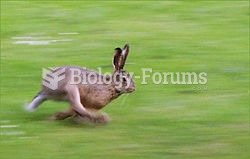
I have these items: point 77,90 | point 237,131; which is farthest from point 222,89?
point 77,90

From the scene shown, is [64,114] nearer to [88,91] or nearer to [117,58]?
[88,91]

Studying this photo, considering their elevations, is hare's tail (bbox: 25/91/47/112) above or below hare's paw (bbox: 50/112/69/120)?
above

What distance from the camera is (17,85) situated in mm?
8227

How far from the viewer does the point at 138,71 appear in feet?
29.1

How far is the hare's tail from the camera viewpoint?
7224 mm

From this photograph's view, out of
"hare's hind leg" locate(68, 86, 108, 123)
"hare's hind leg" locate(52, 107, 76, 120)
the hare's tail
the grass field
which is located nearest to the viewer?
→ the grass field

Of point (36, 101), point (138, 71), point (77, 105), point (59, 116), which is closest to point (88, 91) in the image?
point (77, 105)

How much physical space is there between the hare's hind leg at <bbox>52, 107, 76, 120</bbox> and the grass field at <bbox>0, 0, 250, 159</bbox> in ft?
0.19

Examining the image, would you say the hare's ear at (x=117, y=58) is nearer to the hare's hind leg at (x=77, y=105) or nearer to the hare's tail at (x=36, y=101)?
the hare's hind leg at (x=77, y=105)

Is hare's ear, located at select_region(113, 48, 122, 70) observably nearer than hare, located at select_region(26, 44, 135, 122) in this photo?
No

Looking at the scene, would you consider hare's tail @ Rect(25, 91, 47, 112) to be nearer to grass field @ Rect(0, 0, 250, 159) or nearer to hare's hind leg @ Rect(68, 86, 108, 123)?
grass field @ Rect(0, 0, 250, 159)

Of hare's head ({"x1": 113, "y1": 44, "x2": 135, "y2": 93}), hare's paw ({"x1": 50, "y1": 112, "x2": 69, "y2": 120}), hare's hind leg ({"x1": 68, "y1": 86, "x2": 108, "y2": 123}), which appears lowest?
hare's paw ({"x1": 50, "y1": 112, "x2": 69, "y2": 120})

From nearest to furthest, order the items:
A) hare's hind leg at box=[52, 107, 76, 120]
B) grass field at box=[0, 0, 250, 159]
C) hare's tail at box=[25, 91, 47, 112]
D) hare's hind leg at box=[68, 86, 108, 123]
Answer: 1. grass field at box=[0, 0, 250, 159]
2. hare's hind leg at box=[68, 86, 108, 123]
3. hare's hind leg at box=[52, 107, 76, 120]
4. hare's tail at box=[25, 91, 47, 112]

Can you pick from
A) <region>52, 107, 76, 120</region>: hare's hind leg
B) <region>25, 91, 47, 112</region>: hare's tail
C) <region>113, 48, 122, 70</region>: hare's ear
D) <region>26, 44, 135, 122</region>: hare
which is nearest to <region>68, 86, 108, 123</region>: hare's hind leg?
<region>26, 44, 135, 122</region>: hare
